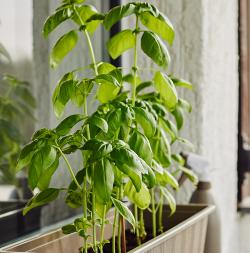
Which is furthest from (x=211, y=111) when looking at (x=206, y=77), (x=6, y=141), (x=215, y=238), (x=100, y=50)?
(x=6, y=141)

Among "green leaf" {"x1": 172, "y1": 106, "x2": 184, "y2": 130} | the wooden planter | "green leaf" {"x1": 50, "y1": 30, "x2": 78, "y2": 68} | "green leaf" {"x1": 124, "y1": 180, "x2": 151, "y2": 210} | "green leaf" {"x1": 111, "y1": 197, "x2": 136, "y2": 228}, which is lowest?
the wooden planter

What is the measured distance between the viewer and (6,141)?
1.63 meters

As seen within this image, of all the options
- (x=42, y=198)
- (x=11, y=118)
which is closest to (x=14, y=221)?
(x=11, y=118)

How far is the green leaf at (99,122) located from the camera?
49.6 inches

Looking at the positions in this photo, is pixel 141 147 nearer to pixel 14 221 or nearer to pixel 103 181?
pixel 103 181

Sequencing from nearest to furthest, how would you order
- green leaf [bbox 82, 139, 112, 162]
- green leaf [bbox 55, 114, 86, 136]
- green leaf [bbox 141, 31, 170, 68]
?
green leaf [bbox 82, 139, 112, 162] < green leaf [bbox 55, 114, 86, 136] < green leaf [bbox 141, 31, 170, 68]

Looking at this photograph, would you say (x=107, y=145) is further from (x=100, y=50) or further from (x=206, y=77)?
(x=206, y=77)

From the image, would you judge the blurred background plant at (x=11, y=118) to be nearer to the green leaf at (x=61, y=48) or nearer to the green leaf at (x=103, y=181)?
the green leaf at (x=61, y=48)

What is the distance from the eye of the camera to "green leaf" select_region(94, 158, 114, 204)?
3.95 feet

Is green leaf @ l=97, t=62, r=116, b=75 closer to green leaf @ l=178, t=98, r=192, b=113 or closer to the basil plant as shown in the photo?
the basil plant

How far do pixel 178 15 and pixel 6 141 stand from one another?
105 centimetres

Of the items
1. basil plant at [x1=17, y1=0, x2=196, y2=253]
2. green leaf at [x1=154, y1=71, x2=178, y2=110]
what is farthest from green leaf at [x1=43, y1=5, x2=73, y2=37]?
green leaf at [x1=154, y1=71, x2=178, y2=110]

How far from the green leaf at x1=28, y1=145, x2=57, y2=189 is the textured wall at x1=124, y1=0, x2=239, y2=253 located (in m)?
0.95

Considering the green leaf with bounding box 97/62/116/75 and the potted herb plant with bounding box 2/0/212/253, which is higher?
the green leaf with bounding box 97/62/116/75
